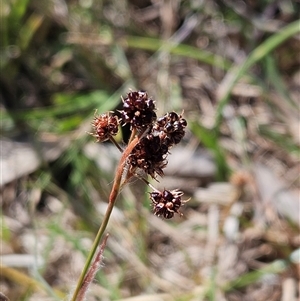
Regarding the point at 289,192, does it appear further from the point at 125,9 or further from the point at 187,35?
the point at 125,9

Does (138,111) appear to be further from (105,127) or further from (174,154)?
(174,154)

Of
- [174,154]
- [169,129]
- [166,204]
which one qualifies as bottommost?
[166,204]

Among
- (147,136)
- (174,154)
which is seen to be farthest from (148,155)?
(174,154)

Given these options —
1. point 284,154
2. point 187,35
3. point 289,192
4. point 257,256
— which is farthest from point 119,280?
point 187,35

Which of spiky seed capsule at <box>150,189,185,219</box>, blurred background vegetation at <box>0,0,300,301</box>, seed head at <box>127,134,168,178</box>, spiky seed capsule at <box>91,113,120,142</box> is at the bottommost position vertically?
spiky seed capsule at <box>150,189,185,219</box>

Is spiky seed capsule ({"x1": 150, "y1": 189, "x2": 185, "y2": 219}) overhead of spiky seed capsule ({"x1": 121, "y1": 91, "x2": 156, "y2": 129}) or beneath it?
beneath

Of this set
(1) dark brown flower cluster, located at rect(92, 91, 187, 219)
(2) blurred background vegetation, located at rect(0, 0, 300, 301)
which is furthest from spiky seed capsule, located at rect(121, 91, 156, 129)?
(2) blurred background vegetation, located at rect(0, 0, 300, 301)

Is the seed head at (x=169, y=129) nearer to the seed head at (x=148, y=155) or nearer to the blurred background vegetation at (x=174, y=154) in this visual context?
the seed head at (x=148, y=155)

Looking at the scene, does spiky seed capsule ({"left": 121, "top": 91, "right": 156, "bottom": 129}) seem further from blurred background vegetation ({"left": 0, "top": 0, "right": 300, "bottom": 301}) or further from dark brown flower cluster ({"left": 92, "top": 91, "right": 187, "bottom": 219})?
blurred background vegetation ({"left": 0, "top": 0, "right": 300, "bottom": 301})
